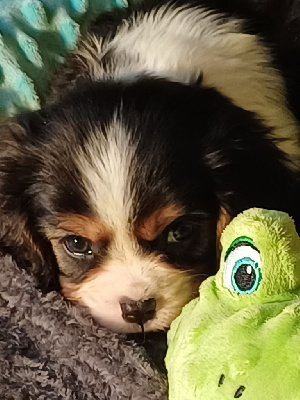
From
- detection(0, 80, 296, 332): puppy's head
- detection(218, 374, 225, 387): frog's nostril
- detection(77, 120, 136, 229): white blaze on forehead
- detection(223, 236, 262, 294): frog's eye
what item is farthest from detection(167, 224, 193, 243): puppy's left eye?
detection(218, 374, 225, 387): frog's nostril

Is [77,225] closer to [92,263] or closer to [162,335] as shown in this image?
[92,263]

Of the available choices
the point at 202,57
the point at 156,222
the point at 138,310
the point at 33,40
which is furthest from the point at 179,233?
the point at 33,40

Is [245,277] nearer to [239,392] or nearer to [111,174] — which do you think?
[239,392]

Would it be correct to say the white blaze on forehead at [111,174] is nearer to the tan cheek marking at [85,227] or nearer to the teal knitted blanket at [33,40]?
the tan cheek marking at [85,227]

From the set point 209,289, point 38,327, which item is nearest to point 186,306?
point 209,289

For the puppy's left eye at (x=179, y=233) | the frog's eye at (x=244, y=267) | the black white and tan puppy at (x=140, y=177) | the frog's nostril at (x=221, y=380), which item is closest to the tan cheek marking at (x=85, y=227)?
the black white and tan puppy at (x=140, y=177)
